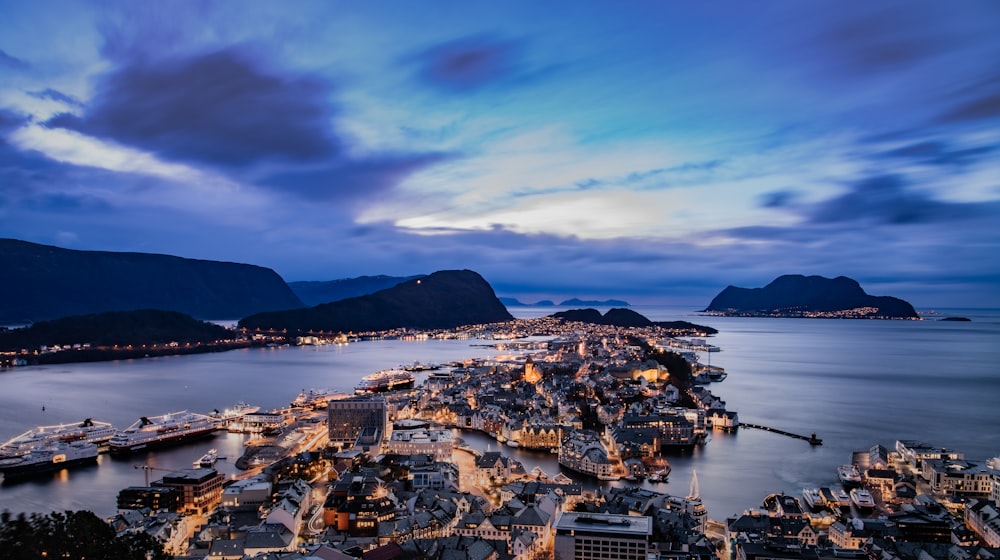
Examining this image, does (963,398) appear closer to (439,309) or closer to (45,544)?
(45,544)

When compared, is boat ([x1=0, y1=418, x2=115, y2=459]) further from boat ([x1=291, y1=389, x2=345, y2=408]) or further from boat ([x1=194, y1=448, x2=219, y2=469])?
boat ([x1=291, y1=389, x2=345, y2=408])

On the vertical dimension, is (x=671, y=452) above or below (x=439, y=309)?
below

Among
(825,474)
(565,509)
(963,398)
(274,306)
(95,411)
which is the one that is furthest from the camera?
(274,306)

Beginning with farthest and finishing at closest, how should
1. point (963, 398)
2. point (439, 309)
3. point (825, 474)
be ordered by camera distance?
1. point (439, 309)
2. point (963, 398)
3. point (825, 474)

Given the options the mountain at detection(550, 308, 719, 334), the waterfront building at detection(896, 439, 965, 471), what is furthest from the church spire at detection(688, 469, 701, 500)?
the mountain at detection(550, 308, 719, 334)

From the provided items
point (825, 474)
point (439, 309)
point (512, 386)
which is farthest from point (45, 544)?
point (439, 309)
